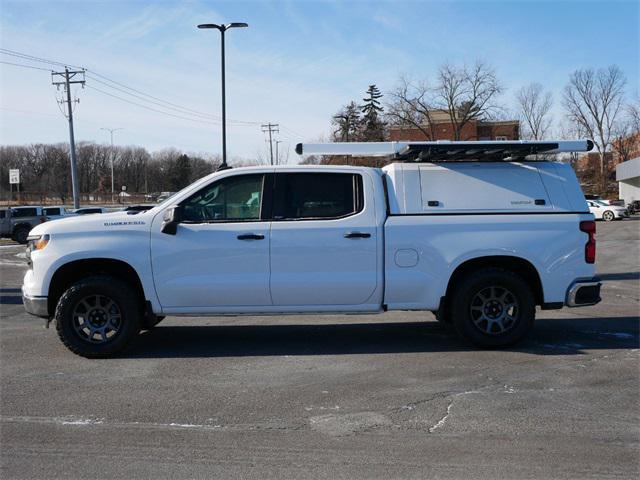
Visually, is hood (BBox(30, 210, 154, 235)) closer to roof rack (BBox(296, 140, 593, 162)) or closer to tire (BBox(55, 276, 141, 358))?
tire (BBox(55, 276, 141, 358))

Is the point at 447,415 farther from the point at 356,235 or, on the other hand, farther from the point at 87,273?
the point at 87,273

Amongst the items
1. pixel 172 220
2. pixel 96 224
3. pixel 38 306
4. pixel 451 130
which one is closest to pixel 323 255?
pixel 172 220

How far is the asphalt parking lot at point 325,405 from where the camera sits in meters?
4.07

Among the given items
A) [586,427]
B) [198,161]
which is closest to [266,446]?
[586,427]

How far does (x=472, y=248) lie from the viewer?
6.67 m

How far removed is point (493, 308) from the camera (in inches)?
271

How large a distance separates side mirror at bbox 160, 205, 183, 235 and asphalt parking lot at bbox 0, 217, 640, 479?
1402mm

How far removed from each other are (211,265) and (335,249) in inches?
52.4

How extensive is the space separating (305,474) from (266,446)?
1.71 feet

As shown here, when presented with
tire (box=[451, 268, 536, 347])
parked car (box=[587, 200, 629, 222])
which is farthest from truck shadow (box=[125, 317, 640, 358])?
parked car (box=[587, 200, 629, 222])

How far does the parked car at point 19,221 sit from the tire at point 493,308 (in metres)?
28.6

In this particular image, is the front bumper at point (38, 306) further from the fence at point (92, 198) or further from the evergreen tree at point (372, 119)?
the fence at point (92, 198)

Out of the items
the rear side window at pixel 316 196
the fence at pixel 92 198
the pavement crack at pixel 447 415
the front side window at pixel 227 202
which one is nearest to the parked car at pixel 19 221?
the front side window at pixel 227 202

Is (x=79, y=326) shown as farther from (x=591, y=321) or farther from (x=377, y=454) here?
(x=591, y=321)
